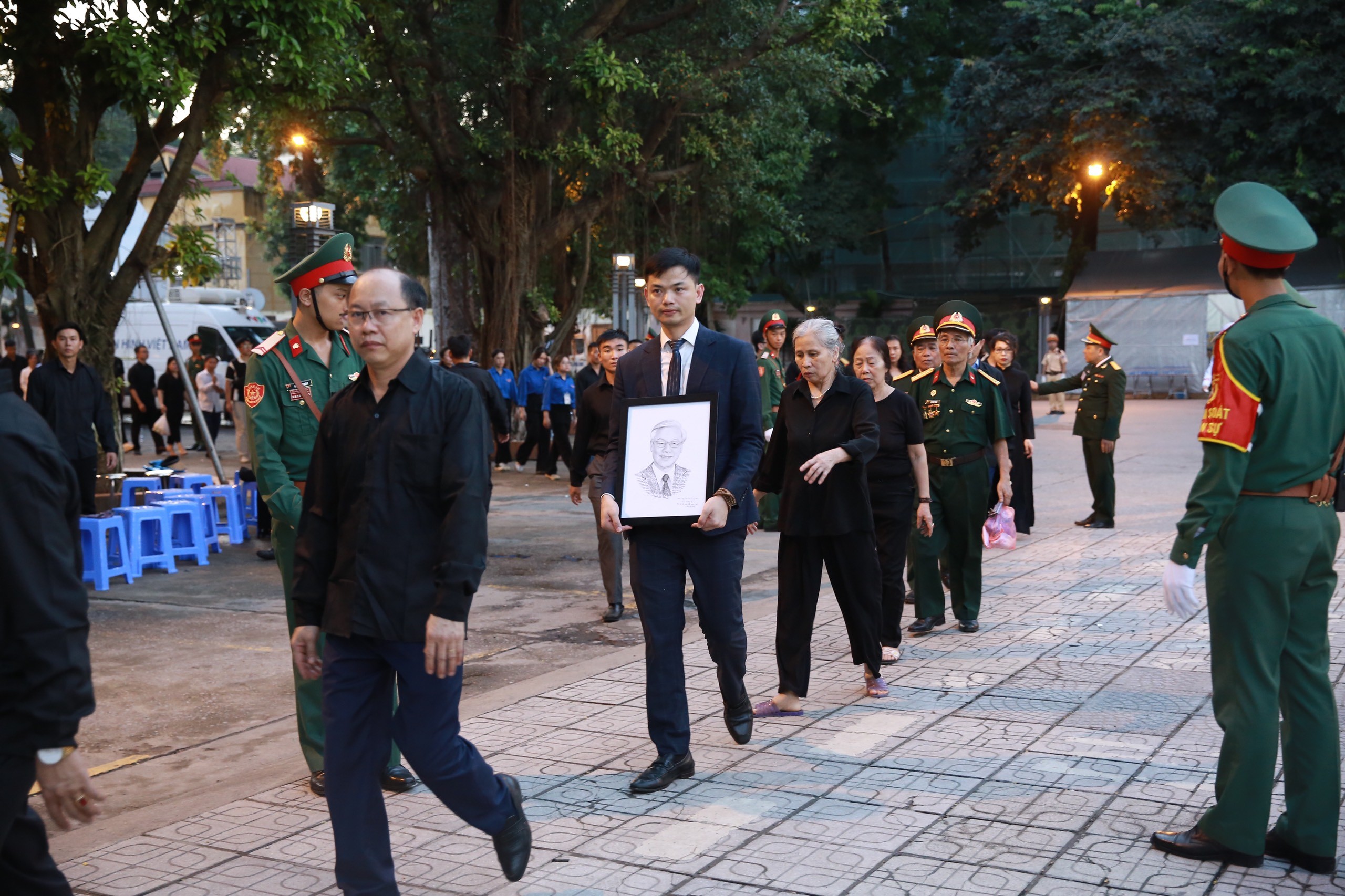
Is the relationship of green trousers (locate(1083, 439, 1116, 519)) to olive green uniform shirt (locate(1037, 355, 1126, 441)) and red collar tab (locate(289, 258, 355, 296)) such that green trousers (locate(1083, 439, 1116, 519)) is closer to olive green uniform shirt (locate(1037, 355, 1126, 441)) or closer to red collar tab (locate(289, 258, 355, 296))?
olive green uniform shirt (locate(1037, 355, 1126, 441))

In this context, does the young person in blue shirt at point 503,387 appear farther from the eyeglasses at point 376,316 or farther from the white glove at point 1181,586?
the white glove at point 1181,586

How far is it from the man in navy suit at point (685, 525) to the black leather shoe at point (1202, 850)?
172cm

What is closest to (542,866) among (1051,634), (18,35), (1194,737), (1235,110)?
(1194,737)

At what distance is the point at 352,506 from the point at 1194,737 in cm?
367

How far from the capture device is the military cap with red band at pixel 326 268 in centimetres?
496

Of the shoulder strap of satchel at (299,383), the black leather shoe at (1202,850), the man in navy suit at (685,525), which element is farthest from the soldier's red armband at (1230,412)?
the shoulder strap of satchel at (299,383)

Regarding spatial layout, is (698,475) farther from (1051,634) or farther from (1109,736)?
(1051,634)

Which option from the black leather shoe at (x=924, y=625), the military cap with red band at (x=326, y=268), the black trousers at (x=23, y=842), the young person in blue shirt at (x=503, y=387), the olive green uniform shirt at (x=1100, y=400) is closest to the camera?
the black trousers at (x=23, y=842)

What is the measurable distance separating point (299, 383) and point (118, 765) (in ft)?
6.11

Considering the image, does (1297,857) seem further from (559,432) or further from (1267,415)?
(559,432)

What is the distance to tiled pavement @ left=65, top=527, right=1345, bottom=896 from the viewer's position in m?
3.94

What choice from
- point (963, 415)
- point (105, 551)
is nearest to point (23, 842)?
point (963, 415)

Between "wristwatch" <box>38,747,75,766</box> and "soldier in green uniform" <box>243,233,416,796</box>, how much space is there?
2.25 m

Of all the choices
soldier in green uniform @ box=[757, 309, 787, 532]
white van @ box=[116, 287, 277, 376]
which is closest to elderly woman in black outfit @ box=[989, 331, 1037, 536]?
soldier in green uniform @ box=[757, 309, 787, 532]
